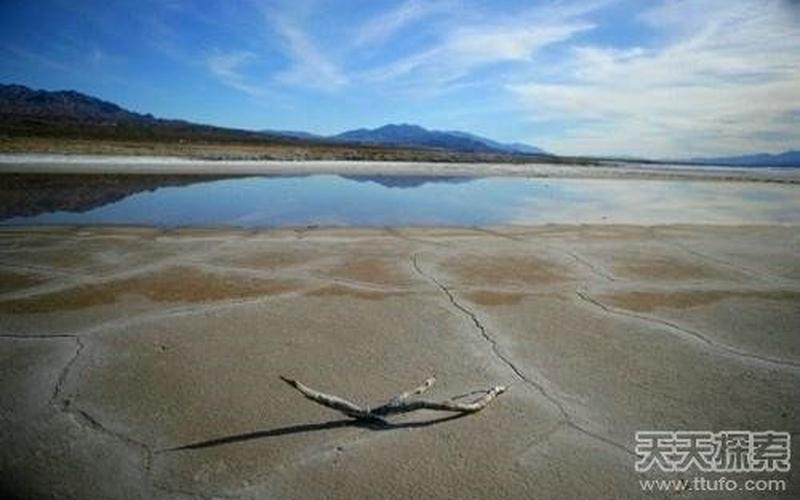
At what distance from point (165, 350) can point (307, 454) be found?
1952 millimetres

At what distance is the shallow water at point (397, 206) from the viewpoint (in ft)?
39.9

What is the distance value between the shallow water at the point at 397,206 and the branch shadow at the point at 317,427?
8.31 metres

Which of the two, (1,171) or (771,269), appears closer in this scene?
(771,269)

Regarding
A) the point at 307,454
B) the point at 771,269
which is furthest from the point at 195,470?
the point at 771,269

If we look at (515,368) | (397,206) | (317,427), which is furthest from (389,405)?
(397,206)

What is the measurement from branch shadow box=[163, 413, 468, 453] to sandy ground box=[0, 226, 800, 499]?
0.05ft

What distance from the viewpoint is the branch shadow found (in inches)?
121

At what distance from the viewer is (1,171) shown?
64.7 feet

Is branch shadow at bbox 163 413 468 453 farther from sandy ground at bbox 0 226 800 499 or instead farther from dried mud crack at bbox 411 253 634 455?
dried mud crack at bbox 411 253 634 455

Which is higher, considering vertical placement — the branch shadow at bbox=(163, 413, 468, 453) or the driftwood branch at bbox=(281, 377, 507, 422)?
the driftwood branch at bbox=(281, 377, 507, 422)

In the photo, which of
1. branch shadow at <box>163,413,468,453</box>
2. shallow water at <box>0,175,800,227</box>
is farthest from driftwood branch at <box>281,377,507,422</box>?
shallow water at <box>0,175,800,227</box>

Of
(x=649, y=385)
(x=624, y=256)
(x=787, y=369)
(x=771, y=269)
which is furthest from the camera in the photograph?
(x=624, y=256)

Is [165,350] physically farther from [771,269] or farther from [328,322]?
[771,269]

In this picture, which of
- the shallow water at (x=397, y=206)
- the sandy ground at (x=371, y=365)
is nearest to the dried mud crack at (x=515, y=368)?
the sandy ground at (x=371, y=365)
